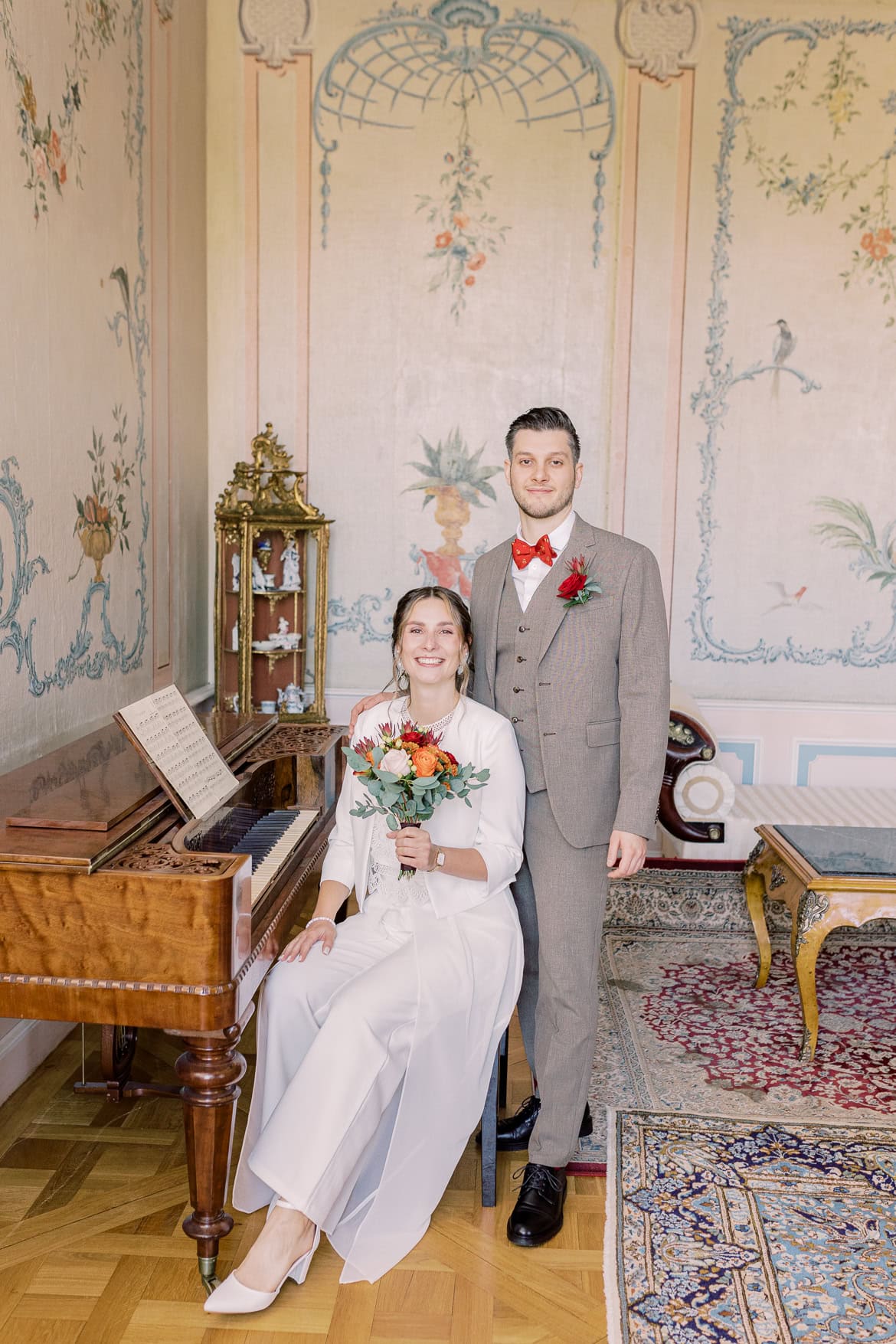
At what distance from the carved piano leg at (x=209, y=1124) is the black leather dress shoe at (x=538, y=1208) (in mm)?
631

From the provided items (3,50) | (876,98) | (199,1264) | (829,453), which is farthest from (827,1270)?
(876,98)

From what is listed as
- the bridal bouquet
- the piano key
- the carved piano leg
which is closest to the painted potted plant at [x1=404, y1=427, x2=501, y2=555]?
the piano key

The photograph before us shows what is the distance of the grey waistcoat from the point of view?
2.50 meters

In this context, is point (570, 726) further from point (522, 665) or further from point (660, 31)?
point (660, 31)

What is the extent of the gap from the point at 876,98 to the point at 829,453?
5.35 feet

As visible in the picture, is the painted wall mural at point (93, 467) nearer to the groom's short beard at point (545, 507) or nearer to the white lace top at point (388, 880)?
the white lace top at point (388, 880)

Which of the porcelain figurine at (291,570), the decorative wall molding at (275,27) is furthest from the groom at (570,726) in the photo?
the decorative wall molding at (275,27)

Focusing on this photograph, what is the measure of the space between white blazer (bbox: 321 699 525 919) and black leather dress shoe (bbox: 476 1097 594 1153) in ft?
2.19

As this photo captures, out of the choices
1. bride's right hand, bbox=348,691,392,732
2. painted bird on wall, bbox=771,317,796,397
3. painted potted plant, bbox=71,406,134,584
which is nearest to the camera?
bride's right hand, bbox=348,691,392,732

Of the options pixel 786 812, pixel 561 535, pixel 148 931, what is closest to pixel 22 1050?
pixel 148 931

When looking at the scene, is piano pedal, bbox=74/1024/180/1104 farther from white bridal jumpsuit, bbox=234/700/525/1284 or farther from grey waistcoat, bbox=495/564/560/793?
grey waistcoat, bbox=495/564/560/793

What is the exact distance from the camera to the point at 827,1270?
2.27m

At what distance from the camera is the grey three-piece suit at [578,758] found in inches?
96.3

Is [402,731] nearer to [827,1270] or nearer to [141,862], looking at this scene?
[141,862]
